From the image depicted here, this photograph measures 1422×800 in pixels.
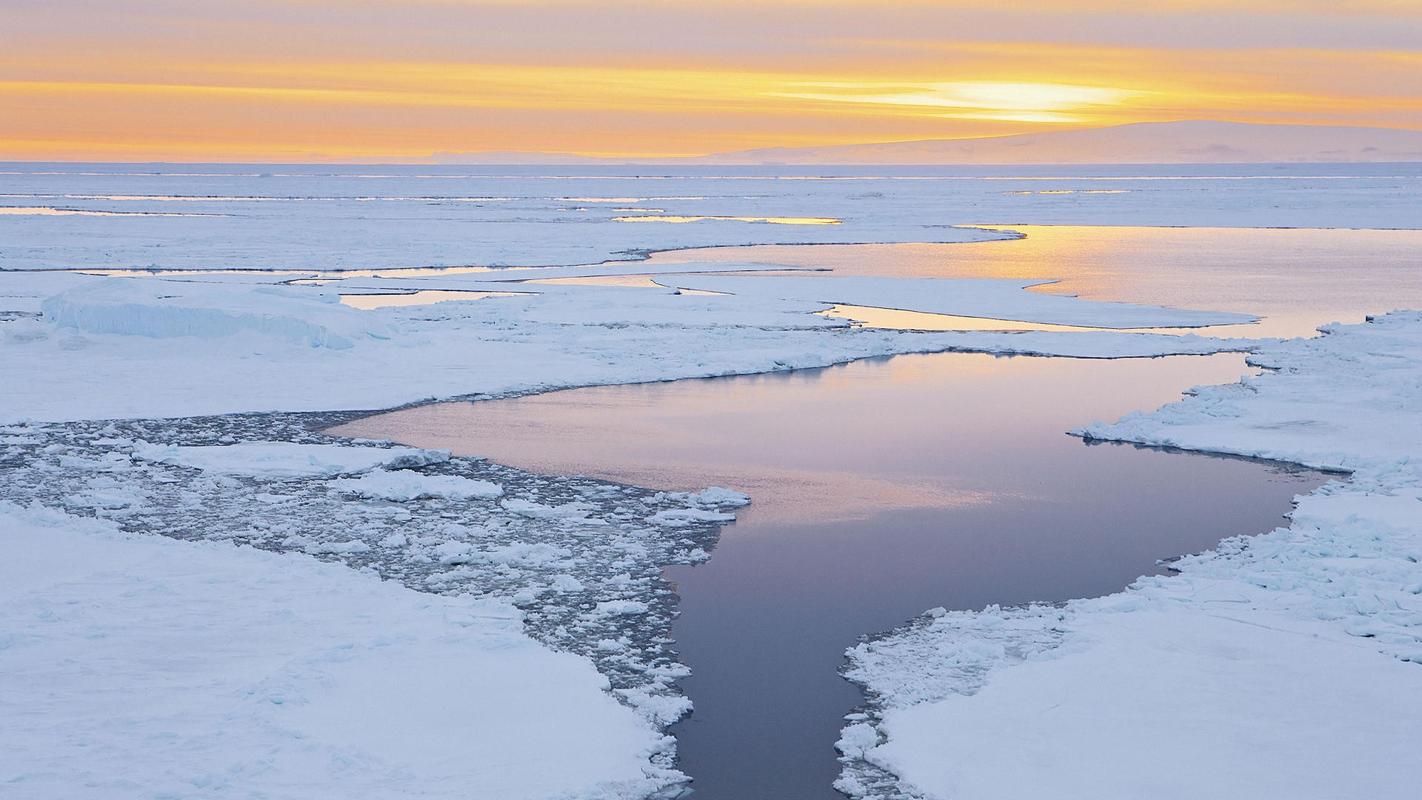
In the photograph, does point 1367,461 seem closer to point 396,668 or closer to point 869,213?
point 396,668

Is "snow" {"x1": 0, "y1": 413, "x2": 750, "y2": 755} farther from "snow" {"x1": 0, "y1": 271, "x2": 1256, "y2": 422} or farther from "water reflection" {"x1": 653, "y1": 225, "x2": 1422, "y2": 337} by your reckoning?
"water reflection" {"x1": 653, "y1": 225, "x2": 1422, "y2": 337}

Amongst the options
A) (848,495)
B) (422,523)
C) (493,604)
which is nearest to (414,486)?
(422,523)

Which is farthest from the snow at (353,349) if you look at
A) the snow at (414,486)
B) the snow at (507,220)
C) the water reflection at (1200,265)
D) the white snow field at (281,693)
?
the snow at (507,220)

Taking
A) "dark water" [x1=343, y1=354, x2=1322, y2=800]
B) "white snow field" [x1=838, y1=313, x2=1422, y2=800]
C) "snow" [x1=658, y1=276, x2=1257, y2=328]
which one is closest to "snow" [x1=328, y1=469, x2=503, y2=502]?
"dark water" [x1=343, y1=354, x2=1322, y2=800]

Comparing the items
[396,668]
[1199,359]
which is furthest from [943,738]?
[1199,359]

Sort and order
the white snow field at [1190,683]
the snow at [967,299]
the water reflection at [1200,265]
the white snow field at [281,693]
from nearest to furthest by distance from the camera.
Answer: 1. the white snow field at [281,693]
2. the white snow field at [1190,683]
3. the snow at [967,299]
4. the water reflection at [1200,265]

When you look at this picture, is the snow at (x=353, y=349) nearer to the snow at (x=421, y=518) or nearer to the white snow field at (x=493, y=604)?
the white snow field at (x=493, y=604)

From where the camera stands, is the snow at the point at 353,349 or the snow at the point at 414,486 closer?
the snow at the point at 414,486
